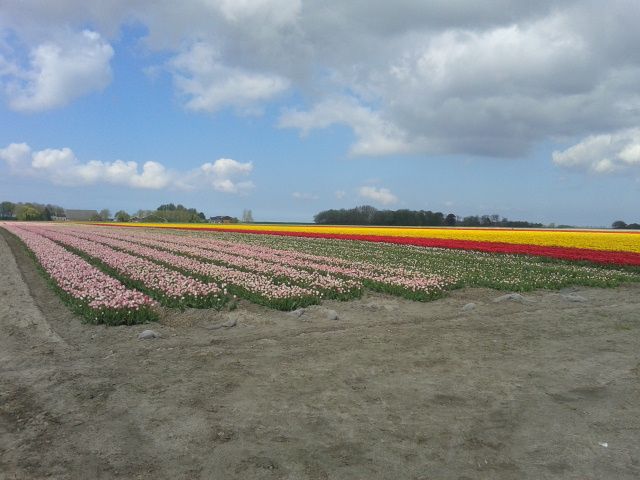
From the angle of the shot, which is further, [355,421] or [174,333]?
[174,333]

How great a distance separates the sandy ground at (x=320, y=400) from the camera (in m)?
4.34

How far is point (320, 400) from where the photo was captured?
19.0 feet

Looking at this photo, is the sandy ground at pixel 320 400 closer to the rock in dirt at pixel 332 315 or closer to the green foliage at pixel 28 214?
the rock in dirt at pixel 332 315

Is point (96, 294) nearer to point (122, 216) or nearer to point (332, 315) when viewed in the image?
point (332, 315)


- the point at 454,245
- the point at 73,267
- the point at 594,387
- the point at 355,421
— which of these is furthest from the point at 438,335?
the point at 454,245

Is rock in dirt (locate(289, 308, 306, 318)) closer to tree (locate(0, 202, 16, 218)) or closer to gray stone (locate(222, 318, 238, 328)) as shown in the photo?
gray stone (locate(222, 318, 238, 328))

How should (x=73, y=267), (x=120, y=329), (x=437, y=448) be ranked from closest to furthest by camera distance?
(x=437, y=448) < (x=120, y=329) < (x=73, y=267)

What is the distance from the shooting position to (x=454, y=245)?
30.8 m

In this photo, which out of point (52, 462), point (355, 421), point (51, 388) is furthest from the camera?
point (51, 388)

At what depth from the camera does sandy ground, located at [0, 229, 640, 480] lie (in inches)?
171

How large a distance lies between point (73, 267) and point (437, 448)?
615 inches

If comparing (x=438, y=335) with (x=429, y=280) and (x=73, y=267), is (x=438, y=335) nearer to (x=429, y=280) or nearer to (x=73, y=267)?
(x=429, y=280)

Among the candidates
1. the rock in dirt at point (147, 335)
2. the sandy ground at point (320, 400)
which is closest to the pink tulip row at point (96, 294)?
the sandy ground at point (320, 400)

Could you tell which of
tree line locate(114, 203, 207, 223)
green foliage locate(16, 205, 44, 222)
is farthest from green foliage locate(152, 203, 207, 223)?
green foliage locate(16, 205, 44, 222)
